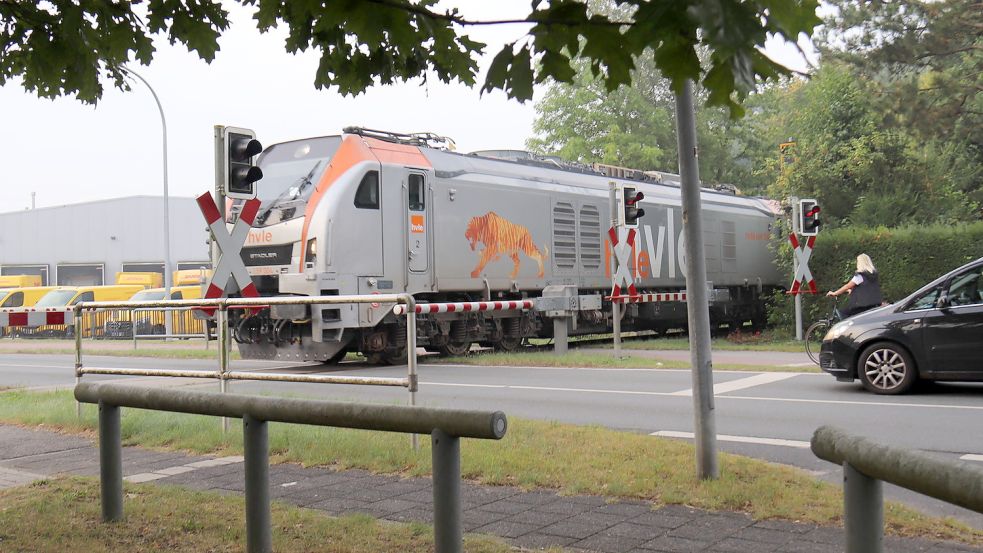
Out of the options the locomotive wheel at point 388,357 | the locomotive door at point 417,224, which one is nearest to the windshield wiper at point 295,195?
the locomotive door at point 417,224

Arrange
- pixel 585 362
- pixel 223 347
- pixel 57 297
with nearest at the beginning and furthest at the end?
1. pixel 223 347
2. pixel 585 362
3. pixel 57 297

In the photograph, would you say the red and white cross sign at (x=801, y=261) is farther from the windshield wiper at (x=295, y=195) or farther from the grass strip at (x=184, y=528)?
the grass strip at (x=184, y=528)

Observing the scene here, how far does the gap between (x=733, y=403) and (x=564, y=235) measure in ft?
33.4

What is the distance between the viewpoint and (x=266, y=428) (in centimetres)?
496

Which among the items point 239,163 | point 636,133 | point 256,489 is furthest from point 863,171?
point 636,133

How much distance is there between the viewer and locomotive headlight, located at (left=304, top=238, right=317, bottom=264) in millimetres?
16234

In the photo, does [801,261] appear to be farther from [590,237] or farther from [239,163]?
[239,163]

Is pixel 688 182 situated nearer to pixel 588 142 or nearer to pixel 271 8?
pixel 271 8

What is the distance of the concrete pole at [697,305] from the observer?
6.52 meters

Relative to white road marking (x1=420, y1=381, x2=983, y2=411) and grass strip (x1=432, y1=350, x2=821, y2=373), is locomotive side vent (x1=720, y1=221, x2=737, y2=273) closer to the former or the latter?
grass strip (x1=432, y1=350, x2=821, y2=373)

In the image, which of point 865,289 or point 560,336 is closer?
point 865,289

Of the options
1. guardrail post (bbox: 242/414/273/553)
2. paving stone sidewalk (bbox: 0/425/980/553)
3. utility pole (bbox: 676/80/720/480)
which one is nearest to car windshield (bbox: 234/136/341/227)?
paving stone sidewalk (bbox: 0/425/980/553)

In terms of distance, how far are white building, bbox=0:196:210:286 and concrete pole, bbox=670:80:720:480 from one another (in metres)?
57.6

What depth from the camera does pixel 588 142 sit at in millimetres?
52688
